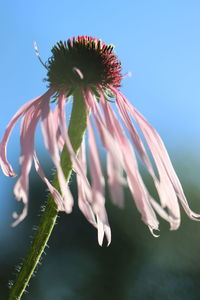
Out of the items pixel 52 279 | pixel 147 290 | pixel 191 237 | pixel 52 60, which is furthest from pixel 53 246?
pixel 52 60

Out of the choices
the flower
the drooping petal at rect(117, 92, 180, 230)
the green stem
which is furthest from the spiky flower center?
the green stem

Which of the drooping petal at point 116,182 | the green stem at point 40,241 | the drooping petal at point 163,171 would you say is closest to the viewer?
the drooping petal at point 116,182

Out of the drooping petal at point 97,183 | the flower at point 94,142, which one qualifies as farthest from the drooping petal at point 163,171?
the drooping petal at point 97,183

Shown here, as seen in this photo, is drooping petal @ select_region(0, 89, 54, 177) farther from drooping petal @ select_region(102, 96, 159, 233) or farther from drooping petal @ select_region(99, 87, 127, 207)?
drooping petal @ select_region(99, 87, 127, 207)

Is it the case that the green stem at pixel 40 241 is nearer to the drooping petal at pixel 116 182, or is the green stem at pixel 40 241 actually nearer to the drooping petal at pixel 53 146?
the drooping petal at pixel 53 146

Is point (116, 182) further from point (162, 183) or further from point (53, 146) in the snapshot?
point (162, 183)

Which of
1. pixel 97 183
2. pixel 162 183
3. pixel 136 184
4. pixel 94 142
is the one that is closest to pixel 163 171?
pixel 162 183

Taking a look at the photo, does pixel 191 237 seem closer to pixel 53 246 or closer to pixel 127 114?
pixel 53 246

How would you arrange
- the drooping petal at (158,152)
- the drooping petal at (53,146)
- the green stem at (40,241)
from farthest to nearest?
the drooping petal at (158,152) < the green stem at (40,241) < the drooping petal at (53,146)

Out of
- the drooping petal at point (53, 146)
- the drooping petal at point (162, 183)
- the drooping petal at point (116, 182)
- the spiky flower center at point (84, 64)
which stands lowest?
the drooping petal at point (162, 183)
